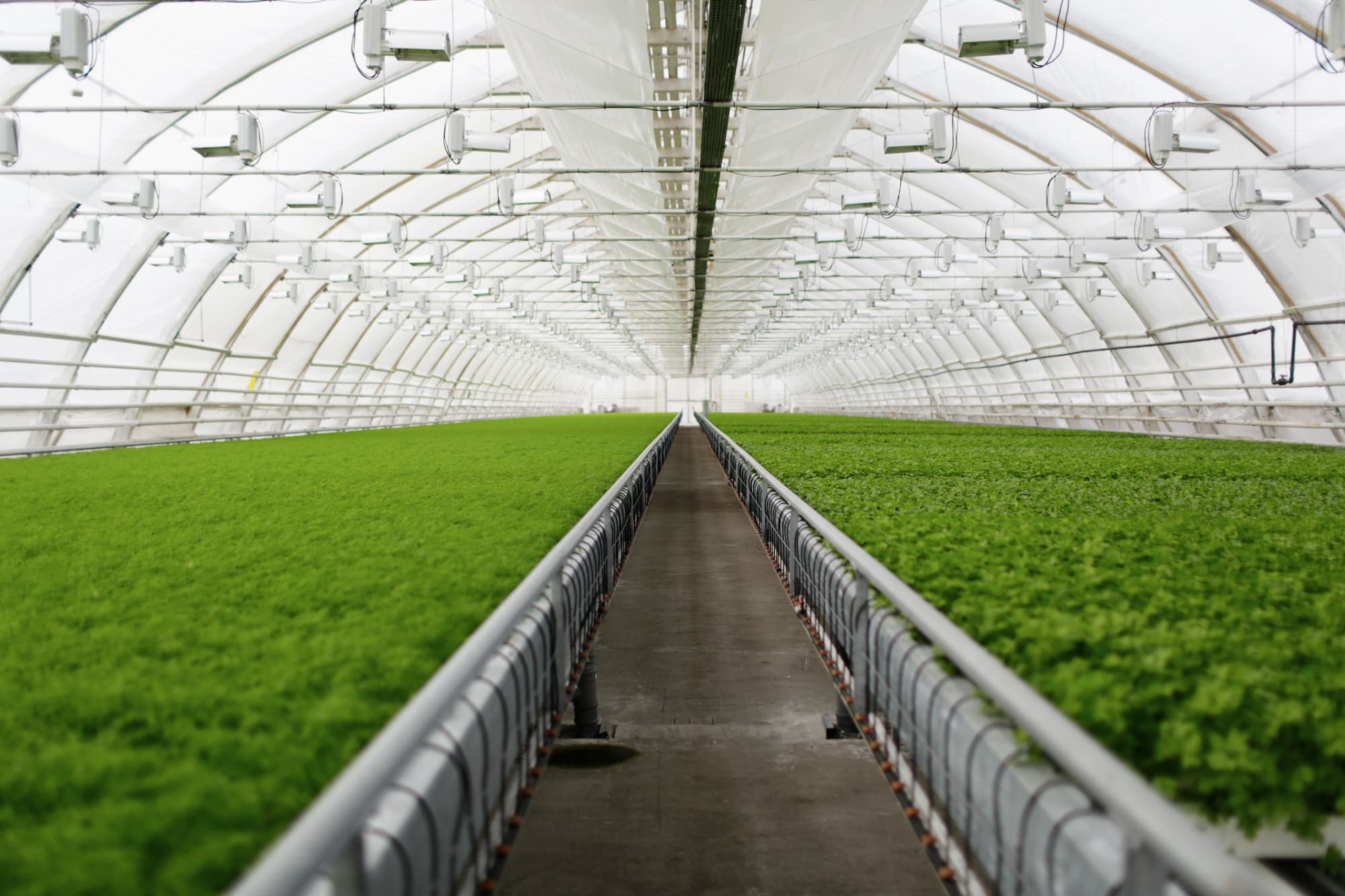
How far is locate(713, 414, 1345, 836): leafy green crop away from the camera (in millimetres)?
2125

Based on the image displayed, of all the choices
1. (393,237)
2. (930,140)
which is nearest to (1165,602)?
(930,140)

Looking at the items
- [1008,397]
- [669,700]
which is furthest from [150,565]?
[1008,397]

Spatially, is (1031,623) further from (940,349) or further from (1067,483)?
(940,349)

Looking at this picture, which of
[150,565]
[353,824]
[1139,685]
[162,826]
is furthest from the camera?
[150,565]

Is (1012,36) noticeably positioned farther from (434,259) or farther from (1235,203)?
(434,259)

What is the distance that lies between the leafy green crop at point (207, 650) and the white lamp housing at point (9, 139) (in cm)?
526

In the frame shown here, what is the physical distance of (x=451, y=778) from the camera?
7.30ft

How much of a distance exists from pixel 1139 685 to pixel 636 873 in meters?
2.87

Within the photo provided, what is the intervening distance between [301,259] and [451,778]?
18.6 metres

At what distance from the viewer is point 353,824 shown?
1.47 m

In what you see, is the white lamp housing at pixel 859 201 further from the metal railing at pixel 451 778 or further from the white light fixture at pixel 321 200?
the metal railing at pixel 451 778

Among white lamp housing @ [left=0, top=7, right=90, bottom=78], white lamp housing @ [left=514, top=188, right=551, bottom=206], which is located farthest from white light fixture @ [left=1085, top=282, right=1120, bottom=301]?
white lamp housing @ [left=0, top=7, right=90, bottom=78]

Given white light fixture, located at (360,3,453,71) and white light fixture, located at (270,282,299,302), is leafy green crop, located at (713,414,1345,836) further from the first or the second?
white light fixture, located at (270,282,299,302)

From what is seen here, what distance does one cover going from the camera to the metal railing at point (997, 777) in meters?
1.39
